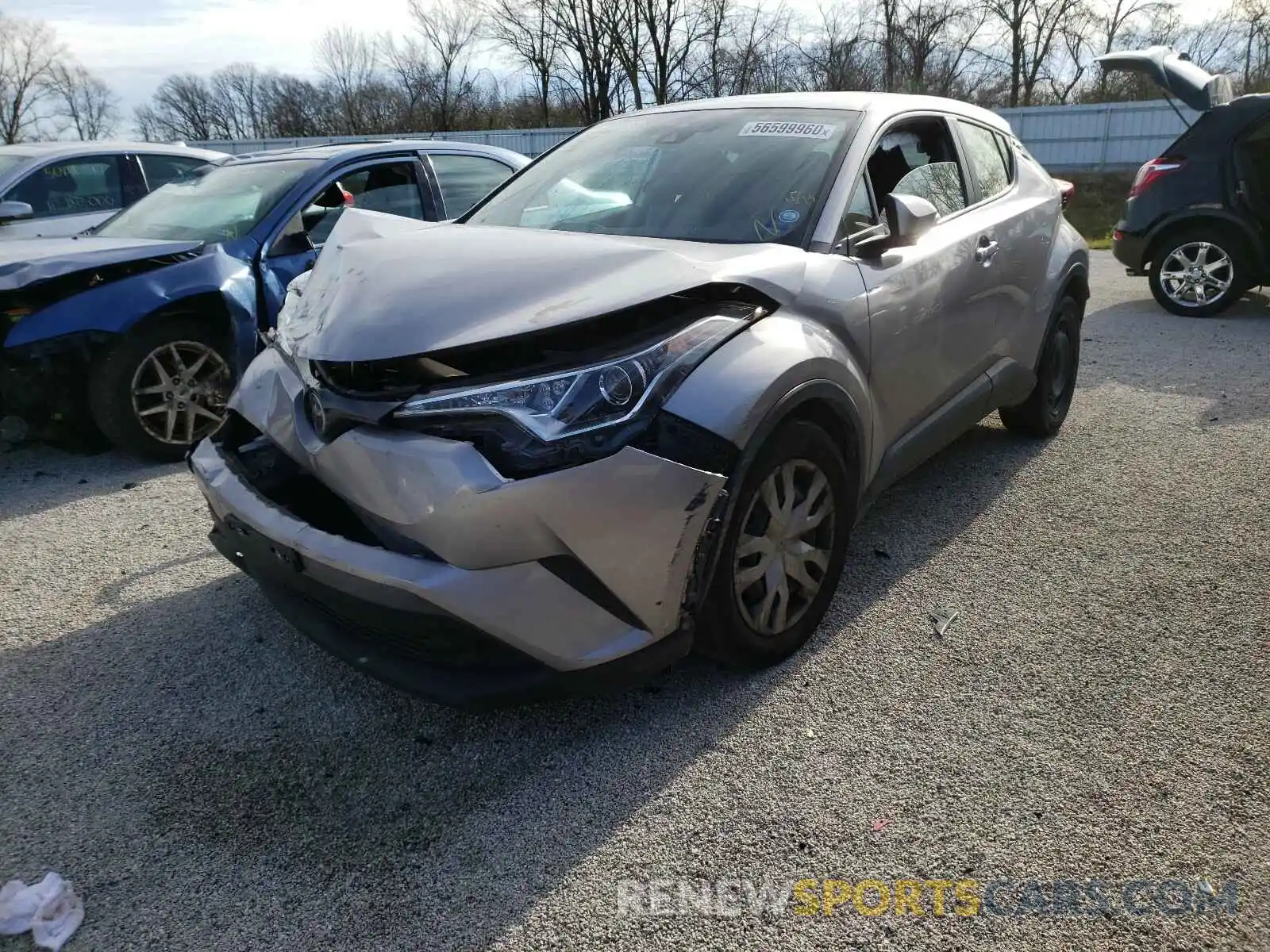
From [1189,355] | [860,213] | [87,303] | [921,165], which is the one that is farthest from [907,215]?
[1189,355]

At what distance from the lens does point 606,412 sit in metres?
2.30

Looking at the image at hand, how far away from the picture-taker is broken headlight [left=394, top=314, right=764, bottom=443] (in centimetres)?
226

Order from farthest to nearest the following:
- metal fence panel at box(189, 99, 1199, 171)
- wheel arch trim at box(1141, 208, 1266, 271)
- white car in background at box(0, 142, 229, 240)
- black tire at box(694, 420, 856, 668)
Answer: metal fence panel at box(189, 99, 1199, 171) < wheel arch trim at box(1141, 208, 1266, 271) < white car in background at box(0, 142, 229, 240) < black tire at box(694, 420, 856, 668)

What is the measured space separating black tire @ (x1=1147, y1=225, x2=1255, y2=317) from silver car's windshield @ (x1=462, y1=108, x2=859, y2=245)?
22.8 ft

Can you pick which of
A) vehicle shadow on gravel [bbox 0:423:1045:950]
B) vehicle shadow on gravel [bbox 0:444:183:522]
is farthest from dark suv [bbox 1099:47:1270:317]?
vehicle shadow on gravel [bbox 0:444:183:522]

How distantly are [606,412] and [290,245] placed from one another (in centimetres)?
371

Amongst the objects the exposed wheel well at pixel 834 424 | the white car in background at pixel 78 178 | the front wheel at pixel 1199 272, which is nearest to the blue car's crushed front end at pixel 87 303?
the white car in background at pixel 78 178

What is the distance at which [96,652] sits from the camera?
3197mm

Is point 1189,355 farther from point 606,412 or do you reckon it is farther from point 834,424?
point 606,412

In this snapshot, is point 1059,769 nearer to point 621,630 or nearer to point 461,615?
point 621,630

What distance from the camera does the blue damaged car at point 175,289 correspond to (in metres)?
4.66

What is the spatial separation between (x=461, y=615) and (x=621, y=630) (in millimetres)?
422

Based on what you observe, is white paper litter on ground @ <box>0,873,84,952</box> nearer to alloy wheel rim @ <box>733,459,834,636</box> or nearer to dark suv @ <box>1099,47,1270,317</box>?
alloy wheel rim @ <box>733,459,834,636</box>

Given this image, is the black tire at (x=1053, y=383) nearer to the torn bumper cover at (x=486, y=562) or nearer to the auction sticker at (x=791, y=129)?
the auction sticker at (x=791, y=129)
